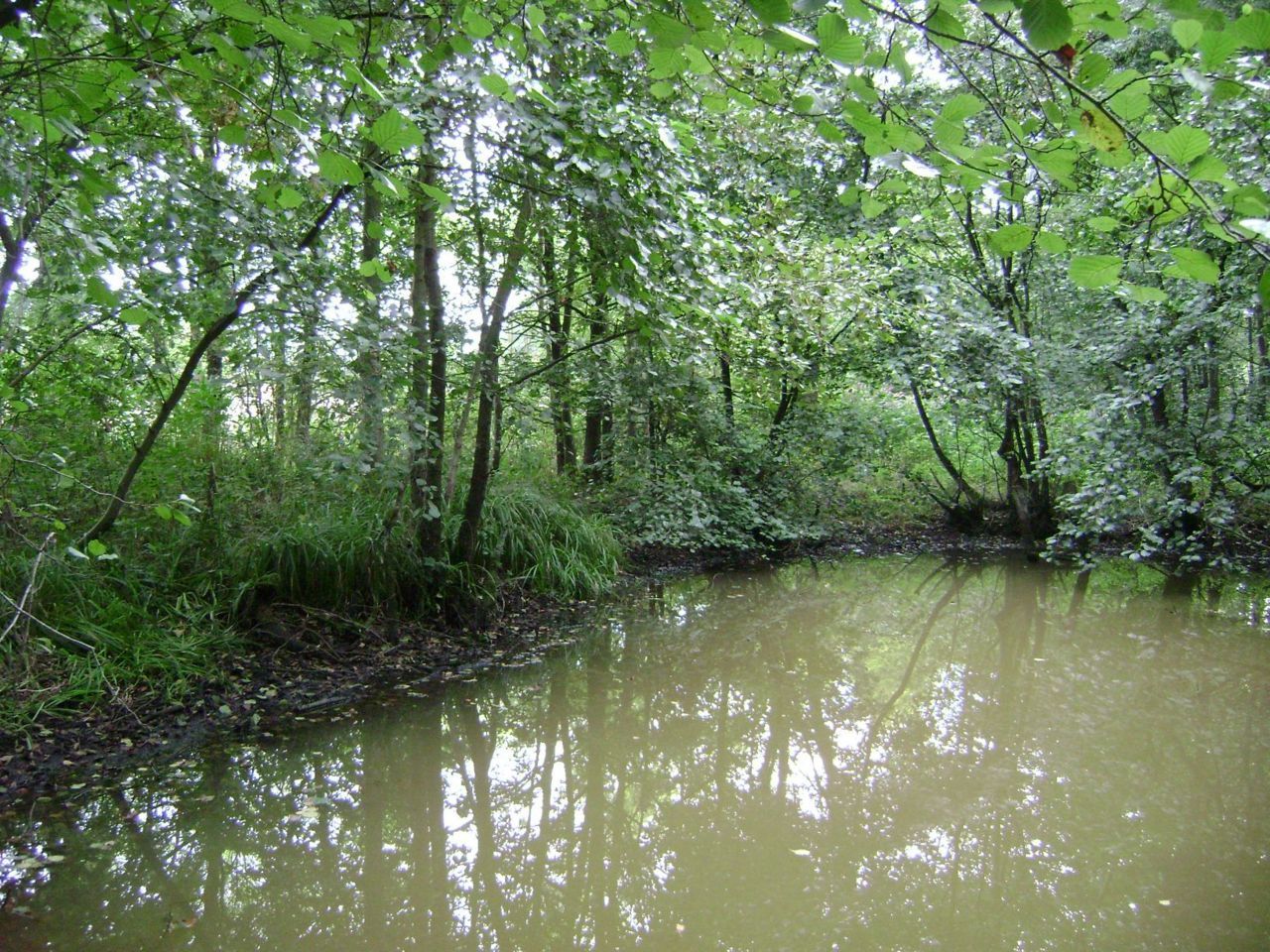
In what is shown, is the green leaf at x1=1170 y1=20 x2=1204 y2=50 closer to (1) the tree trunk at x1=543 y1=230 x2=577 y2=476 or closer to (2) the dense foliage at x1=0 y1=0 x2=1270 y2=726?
(2) the dense foliage at x1=0 y1=0 x2=1270 y2=726

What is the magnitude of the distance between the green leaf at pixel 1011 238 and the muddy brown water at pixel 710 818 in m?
2.18

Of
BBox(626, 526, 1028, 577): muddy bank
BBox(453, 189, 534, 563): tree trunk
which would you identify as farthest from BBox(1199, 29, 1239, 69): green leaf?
BBox(626, 526, 1028, 577): muddy bank

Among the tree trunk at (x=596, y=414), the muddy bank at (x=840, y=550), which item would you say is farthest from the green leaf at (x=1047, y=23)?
the muddy bank at (x=840, y=550)

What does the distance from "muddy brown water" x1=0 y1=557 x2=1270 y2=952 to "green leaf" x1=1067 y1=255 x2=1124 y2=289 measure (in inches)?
87.1

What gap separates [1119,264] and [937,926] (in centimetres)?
236

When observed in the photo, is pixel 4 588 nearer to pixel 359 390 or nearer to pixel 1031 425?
pixel 359 390

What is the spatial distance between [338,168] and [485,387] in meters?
3.51

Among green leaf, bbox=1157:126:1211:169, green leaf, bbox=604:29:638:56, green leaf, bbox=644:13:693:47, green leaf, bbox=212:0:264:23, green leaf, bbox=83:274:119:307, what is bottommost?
green leaf, bbox=1157:126:1211:169

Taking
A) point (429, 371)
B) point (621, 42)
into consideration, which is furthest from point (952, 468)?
point (621, 42)

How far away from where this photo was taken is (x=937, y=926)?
9.12ft

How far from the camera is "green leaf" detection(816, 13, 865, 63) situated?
143 cm

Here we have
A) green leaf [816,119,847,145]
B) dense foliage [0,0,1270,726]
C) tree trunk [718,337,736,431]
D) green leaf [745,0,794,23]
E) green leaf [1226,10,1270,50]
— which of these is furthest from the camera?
tree trunk [718,337,736,431]

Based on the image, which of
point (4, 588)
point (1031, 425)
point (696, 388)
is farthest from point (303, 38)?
point (1031, 425)

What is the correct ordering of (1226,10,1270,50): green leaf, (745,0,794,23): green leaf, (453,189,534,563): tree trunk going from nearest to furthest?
(1226,10,1270,50): green leaf
(745,0,794,23): green leaf
(453,189,534,563): tree trunk
